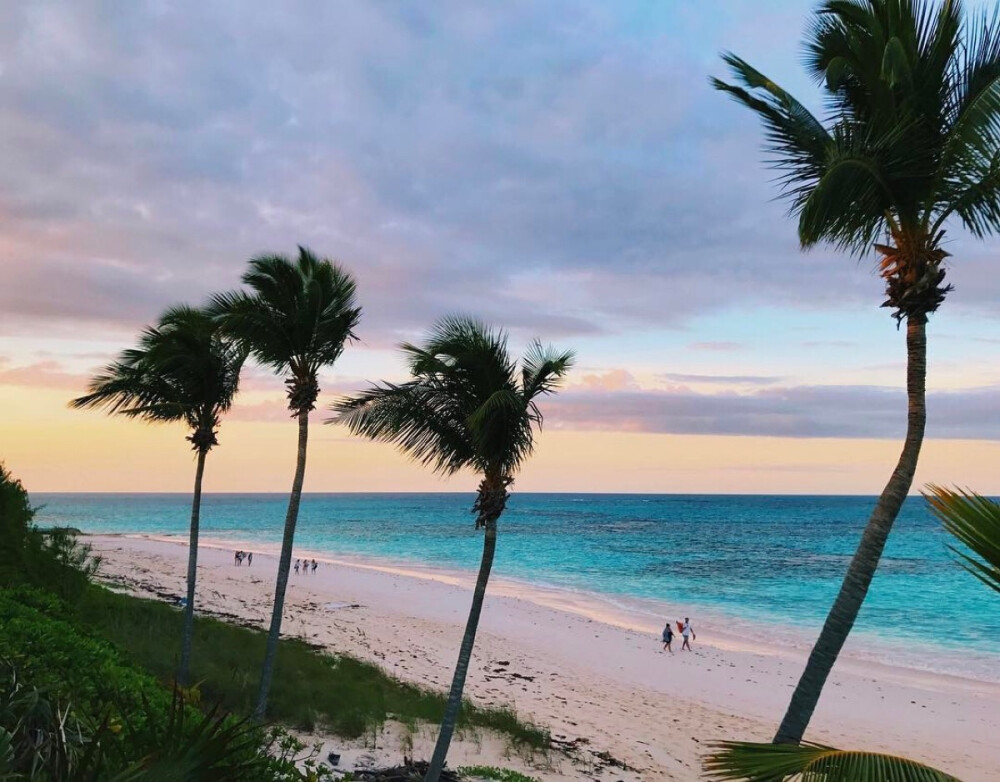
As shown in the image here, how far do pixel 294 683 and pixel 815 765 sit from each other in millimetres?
12210

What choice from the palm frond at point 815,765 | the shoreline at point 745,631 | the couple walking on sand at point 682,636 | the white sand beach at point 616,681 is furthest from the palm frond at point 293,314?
the shoreline at point 745,631

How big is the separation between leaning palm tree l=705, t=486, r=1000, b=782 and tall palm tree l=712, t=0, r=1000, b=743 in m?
2.35

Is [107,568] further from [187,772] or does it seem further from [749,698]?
[187,772]

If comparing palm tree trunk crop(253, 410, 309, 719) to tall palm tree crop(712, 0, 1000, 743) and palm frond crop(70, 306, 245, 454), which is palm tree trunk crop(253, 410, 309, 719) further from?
tall palm tree crop(712, 0, 1000, 743)

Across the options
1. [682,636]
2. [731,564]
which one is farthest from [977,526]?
[731,564]

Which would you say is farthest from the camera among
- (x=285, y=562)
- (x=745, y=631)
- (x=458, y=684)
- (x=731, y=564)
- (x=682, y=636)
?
(x=731, y=564)

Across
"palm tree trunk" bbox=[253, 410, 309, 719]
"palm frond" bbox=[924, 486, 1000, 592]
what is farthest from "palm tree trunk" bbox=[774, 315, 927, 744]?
"palm tree trunk" bbox=[253, 410, 309, 719]

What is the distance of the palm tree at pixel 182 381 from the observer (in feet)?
44.5

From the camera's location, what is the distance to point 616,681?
2117 centimetres

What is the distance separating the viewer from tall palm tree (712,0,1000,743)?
596 centimetres

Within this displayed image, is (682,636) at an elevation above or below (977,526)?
below

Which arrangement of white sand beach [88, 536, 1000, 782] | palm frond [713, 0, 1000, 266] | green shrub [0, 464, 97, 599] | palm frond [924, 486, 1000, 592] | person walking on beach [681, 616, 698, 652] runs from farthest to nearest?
person walking on beach [681, 616, 698, 652], white sand beach [88, 536, 1000, 782], green shrub [0, 464, 97, 599], palm frond [713, 0, 1000, 266], palm frond [924, 486, 1000, 592]

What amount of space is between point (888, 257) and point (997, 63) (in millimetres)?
1838

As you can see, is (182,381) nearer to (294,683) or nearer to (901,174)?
(294,683)
